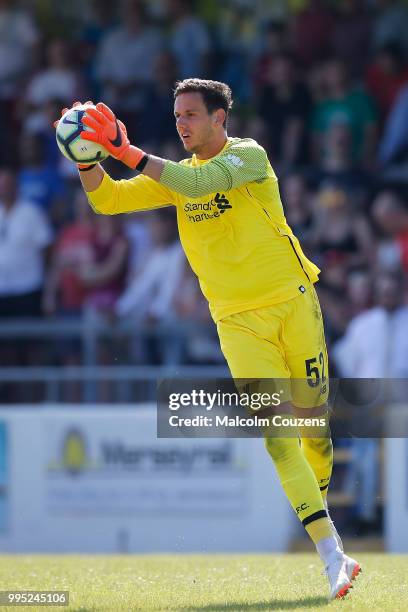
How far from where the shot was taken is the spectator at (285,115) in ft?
46.0

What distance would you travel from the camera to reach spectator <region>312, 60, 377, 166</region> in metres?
14.0

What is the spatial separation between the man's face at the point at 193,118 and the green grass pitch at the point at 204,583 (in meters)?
2.46

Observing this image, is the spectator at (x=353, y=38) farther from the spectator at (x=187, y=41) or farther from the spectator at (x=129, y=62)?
the spectator at (x=129, y=62)

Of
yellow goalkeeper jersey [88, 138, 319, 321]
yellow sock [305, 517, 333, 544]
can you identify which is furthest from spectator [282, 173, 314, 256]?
yellow sock [305, 517, 333, 544]

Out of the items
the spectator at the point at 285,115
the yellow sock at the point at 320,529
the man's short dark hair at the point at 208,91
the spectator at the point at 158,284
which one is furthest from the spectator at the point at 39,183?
the yellow sock at the point at 320,529

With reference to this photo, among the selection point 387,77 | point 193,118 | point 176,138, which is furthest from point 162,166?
point 387,77

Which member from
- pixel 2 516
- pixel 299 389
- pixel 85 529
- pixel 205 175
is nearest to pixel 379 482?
pixel 85 529

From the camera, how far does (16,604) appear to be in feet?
19.6

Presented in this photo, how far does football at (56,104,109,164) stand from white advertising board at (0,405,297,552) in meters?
4.95

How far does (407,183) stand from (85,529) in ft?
17.3

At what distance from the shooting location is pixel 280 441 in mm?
6574

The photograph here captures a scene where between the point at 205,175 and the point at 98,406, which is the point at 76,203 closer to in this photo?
the point at 98,406

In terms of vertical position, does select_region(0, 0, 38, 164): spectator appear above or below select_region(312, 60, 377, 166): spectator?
above

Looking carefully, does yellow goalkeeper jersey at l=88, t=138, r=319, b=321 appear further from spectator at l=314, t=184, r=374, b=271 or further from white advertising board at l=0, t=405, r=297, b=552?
spectator at l=314, t=184, r=374, b=271
